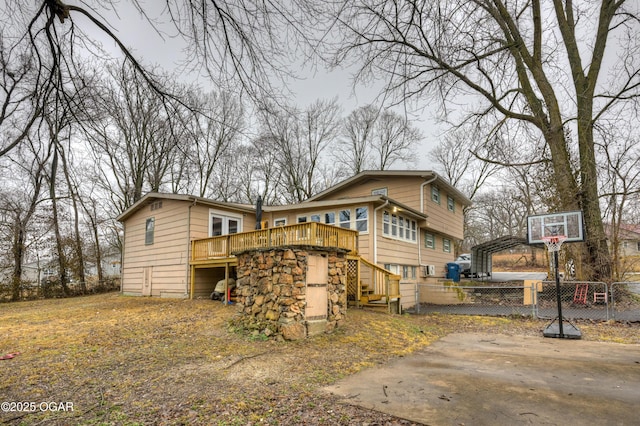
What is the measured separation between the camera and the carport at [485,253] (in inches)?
805

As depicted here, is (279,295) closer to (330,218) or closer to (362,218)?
(362,218)

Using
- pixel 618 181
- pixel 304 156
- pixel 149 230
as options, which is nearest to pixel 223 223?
pixel 149 230

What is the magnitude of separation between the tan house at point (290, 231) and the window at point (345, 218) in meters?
0.04

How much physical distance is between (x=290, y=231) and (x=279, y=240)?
0.47 meters

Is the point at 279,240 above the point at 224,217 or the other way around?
the other way around

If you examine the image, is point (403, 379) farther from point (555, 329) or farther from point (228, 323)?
point (555, 329)

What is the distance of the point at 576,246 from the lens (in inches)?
477

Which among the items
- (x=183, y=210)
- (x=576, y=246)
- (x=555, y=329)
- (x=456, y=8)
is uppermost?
(x=456, y=8)

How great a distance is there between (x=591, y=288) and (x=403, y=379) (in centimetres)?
1021

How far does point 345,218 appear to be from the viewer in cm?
1356

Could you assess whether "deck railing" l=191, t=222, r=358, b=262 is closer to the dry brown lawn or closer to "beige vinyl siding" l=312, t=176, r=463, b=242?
the dry brown lawn

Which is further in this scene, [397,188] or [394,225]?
[397,188]

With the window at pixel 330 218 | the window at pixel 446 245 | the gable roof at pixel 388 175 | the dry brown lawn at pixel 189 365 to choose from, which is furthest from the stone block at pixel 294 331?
the window at pixel 446 245

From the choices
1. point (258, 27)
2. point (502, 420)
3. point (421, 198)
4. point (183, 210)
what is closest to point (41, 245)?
point (183, 210)
